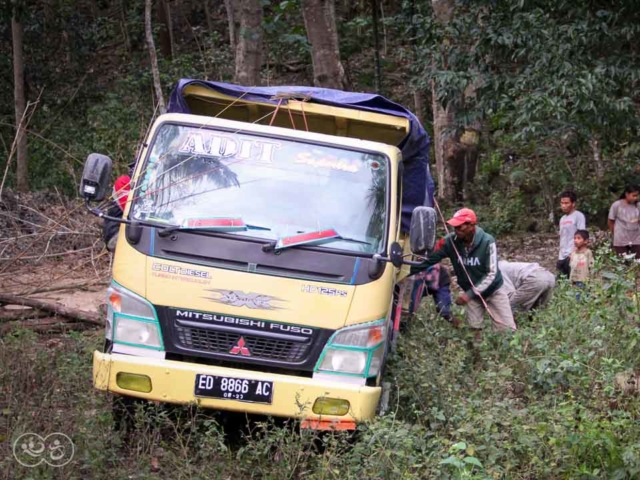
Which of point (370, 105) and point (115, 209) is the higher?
point (370, 105)

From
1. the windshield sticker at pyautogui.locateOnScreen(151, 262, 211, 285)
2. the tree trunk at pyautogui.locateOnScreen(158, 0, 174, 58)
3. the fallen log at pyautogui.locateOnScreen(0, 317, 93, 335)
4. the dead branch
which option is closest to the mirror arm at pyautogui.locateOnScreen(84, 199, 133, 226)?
the windshield sticker at pyautogui.locateOnScreen(151, 262, 211, 285)

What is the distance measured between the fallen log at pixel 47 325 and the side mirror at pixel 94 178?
9.11 ft

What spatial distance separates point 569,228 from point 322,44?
5.59 m

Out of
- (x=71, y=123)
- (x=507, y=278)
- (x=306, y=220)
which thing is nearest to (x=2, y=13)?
(x=71, y=123)

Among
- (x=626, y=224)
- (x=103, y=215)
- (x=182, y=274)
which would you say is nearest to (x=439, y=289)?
(x=626, y=224)

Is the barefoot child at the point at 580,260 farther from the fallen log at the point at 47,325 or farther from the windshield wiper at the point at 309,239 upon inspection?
the fallen log at the point at 47,325

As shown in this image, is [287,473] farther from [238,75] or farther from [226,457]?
[238,75]

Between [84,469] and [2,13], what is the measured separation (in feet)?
50.2

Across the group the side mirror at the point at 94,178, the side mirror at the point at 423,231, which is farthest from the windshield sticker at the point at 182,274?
the side mirror at the point at 423,231

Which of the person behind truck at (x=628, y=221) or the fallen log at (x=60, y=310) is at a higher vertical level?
the person behind truck at (x=628, y=221)

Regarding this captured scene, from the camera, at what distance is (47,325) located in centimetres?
875

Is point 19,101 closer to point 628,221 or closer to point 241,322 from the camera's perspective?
point 628,221

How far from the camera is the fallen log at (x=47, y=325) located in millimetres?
8352

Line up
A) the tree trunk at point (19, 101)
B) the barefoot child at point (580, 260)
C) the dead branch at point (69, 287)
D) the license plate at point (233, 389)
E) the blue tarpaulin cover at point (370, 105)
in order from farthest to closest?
the tree trunk at point (19, 101) < the barefoot child at point (580, 260) < the dead branch at point (69, 287) < the blue tarpaulin cover at point (370, 105) < the license plate at point (233, 389)
